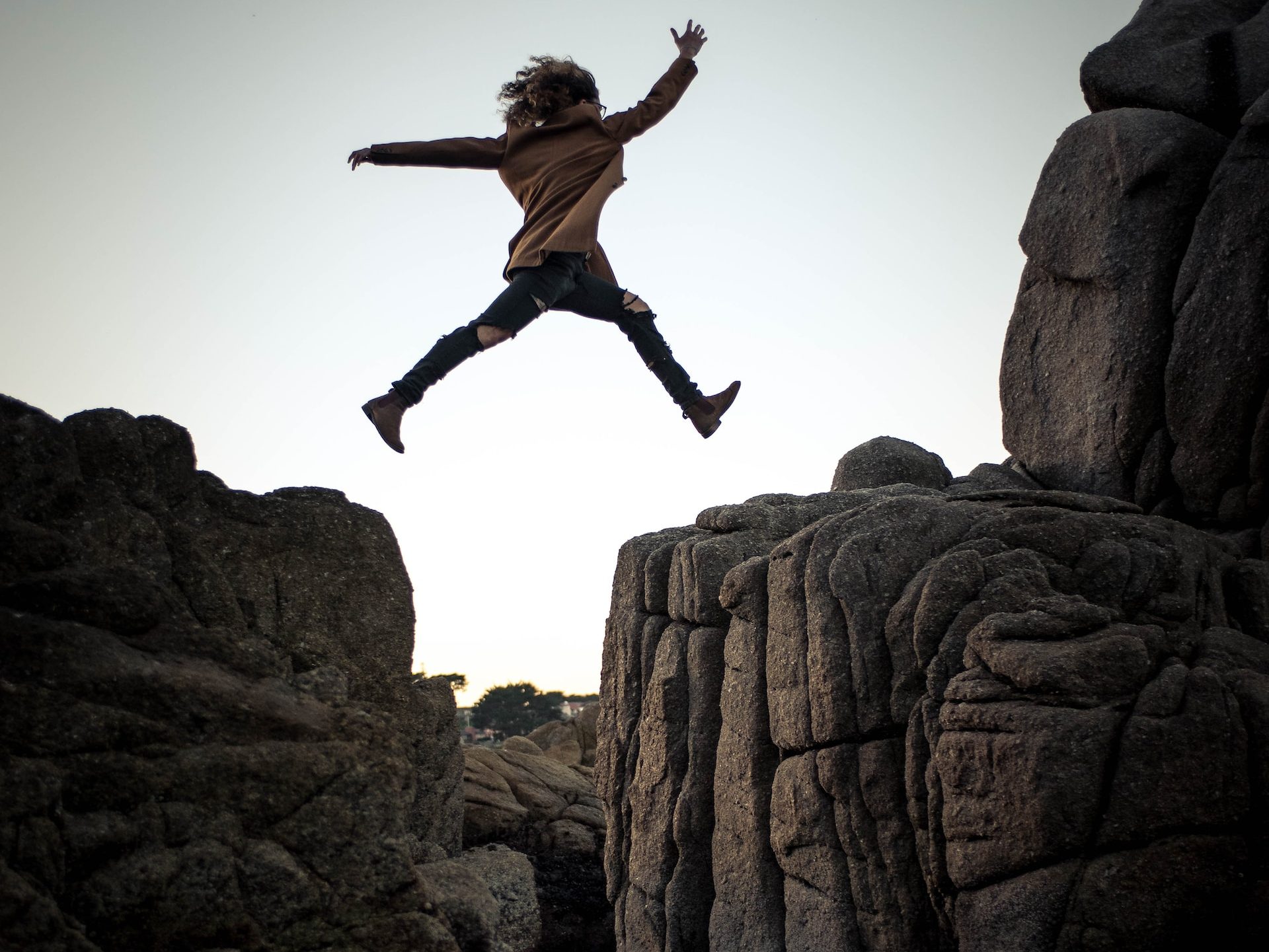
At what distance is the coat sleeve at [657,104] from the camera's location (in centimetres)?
958

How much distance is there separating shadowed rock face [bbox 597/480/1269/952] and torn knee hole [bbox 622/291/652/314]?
2.43m

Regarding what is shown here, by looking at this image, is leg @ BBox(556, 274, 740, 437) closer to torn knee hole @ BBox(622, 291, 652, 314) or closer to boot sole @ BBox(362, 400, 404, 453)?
torn knee hole @ BBox(622, 291, 652, 314)

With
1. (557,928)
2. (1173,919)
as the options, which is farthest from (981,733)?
(557,928)

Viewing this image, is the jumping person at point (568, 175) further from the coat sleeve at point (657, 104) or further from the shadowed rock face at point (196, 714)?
the shadowed rock face at point (196, 714)

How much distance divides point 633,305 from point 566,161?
4.06 ft

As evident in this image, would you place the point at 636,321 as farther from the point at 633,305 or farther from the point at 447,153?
the point at 447,153

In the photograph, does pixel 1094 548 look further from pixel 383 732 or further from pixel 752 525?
pixel 383 732

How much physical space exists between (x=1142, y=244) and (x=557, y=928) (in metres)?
13.5

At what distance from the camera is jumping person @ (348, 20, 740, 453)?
30.0 ft

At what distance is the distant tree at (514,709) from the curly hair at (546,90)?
33.8 meters

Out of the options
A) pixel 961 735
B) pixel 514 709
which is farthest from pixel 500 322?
pixel 514 709

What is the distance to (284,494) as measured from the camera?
6594 mm

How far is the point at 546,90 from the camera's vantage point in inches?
380

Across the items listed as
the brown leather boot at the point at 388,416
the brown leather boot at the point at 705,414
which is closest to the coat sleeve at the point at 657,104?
the brown leather boot at the point at 705,414
